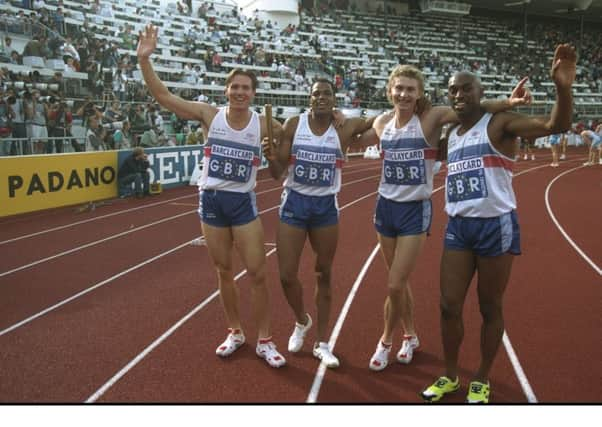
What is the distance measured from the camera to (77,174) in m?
10.2

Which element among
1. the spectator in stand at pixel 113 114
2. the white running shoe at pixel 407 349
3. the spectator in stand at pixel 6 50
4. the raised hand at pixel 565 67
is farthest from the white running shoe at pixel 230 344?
the spectator in stand at pixel 6 50

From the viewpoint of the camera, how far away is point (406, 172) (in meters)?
3.45

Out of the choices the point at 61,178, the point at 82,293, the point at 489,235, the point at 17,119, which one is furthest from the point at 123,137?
the point at 489,235

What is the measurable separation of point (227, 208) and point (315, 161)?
69 centimetres

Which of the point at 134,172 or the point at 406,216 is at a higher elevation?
the point at 406,216

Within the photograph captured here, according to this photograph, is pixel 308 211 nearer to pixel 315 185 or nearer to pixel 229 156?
pixel 315 185

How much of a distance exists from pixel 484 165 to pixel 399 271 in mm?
888

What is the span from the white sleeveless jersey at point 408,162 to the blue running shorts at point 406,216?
0.04 m

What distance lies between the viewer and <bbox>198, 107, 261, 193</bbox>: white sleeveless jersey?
363cm

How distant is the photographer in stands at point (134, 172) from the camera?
11305mm

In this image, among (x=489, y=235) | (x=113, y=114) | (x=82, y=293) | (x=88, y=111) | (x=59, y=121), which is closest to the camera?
(x=489, y=235)

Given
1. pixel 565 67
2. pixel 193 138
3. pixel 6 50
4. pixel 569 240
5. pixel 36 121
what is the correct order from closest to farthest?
1. pixel 565 67
2. pixel 569 240
3. pixel 36 121
4. pixel 6 50
5. pixel 193 138

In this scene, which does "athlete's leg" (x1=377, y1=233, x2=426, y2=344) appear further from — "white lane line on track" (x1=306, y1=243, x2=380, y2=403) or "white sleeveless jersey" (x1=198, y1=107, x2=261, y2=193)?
"white sleeveless jersey" (x1=198, y1=107, x2=261, y2=193)

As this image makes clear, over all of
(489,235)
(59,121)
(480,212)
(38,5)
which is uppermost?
(38,5)
